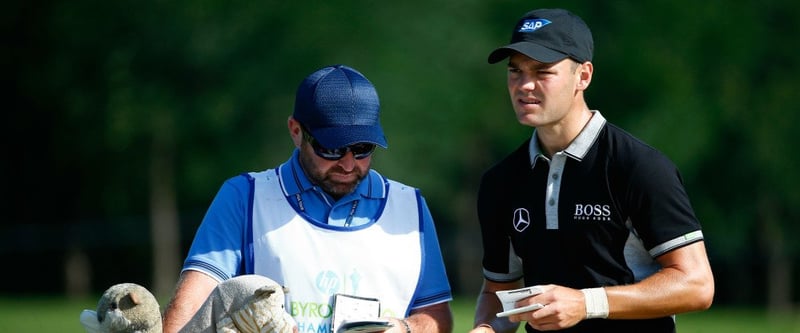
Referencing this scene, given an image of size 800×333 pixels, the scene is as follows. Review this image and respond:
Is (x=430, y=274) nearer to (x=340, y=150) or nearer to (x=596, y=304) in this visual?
(x=340, y=150)

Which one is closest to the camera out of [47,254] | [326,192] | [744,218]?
[326,192]

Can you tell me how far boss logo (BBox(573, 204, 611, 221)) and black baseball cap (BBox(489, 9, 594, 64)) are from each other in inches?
26.0

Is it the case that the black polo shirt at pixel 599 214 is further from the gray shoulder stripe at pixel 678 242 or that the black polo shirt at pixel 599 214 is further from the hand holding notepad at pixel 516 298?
the hand holding notepad at pixel 516 298

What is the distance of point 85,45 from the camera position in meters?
37.3

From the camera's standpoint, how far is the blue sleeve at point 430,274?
19.1 feet

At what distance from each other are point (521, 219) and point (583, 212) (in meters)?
0.34

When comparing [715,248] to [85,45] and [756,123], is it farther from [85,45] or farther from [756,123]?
[85,45]

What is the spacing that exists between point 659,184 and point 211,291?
196 centimetres

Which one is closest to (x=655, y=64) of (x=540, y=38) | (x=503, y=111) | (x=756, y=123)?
(x=756, y=123)

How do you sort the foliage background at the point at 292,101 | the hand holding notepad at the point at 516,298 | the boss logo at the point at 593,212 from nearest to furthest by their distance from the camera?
the hand holding notepad at the point at 516,298
the boss logo at the point at 593,212
the foliage background at the point at 292,101

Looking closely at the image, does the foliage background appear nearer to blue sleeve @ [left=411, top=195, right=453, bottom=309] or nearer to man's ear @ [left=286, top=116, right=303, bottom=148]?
blue sleeve @ [left=411, top=195, right=453, bottom=309]

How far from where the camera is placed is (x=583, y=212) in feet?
18.5

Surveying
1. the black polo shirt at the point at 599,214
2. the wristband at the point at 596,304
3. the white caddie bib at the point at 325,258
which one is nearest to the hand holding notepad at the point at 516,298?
the wristband at the point at 596,304

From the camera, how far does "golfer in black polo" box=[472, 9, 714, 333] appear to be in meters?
5.40
